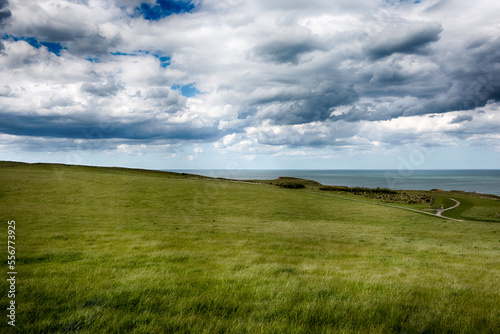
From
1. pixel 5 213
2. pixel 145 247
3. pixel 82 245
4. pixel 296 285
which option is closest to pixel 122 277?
pixel 296 285

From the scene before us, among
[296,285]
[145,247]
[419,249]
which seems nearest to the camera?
[296,285]

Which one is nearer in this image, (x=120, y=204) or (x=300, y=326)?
(x=300, y=326)

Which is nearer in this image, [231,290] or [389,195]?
[231,290]

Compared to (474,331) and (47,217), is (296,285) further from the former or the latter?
(47,217)

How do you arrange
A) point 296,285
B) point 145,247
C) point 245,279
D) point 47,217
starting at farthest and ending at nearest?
point 47,217 < point 145,247 < point 245,279 < point 296,285

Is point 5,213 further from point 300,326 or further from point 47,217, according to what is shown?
point 300,326

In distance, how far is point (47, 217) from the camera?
77.3 ft

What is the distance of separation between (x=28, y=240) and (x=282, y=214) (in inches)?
1183

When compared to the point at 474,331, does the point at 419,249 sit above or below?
below

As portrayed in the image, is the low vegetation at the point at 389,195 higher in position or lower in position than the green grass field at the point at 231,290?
lower

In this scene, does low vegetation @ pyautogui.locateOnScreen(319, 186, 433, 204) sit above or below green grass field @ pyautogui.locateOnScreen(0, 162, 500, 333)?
below

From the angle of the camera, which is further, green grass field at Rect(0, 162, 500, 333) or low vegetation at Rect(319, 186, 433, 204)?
low vegetation at Rect(319, 186, 433, 204)

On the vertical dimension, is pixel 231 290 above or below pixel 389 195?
above

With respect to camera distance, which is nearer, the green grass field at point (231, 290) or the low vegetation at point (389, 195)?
the green grass field at point (231, 290)
